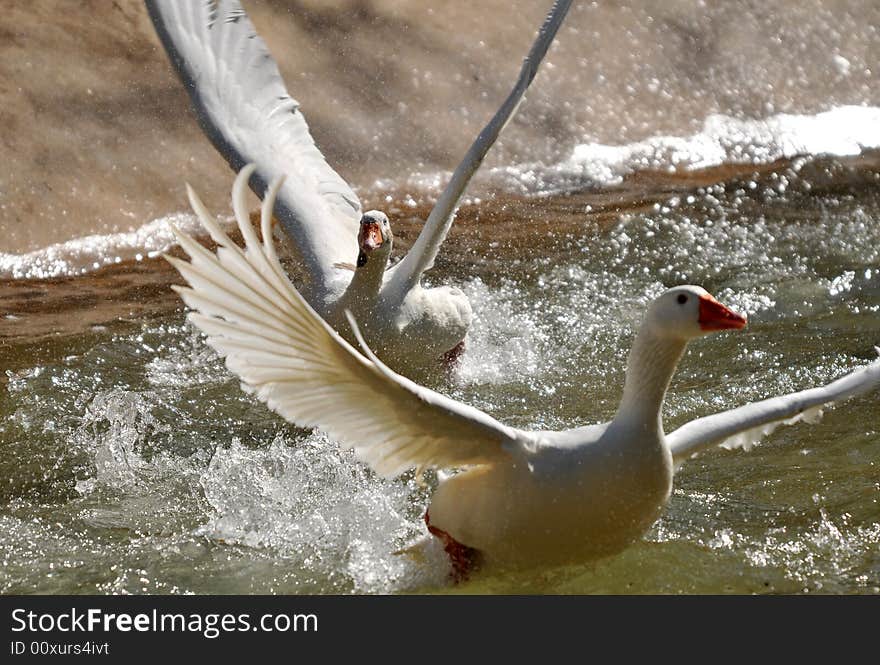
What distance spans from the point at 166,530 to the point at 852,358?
3.14 m

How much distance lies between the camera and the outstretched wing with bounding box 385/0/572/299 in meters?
4.59

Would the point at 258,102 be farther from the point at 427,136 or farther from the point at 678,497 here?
the point at 427,136

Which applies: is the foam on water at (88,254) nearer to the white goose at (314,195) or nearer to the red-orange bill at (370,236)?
the white goose at (314,195)

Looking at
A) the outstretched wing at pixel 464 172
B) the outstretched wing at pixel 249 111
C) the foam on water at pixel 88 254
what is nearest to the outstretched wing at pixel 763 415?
the outstretched wing at pixel 464 172

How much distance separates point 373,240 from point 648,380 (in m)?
1.85

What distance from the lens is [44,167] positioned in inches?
319

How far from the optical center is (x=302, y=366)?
3062 mm

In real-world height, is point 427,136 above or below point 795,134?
below

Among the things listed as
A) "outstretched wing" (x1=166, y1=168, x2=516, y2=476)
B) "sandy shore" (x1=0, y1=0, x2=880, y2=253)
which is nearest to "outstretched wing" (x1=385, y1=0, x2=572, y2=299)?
"outstretched wing" (x1=166, y1=168, x2=516, y2=476)

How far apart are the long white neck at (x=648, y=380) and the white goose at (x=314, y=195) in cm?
155

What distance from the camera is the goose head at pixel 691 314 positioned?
11.0 feet

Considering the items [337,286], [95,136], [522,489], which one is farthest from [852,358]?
[95,136]

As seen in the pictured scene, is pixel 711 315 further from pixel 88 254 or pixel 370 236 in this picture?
pixel 88 254

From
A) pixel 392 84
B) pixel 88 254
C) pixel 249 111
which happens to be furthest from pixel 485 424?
pixel 392 84
